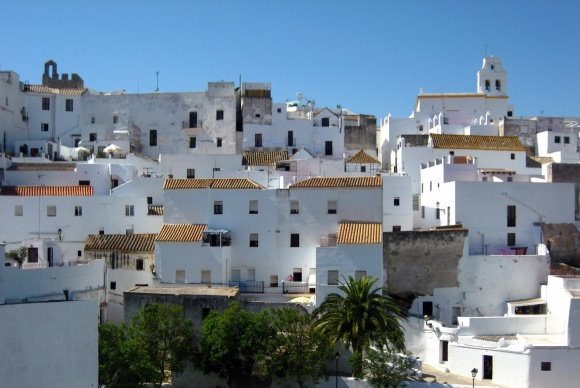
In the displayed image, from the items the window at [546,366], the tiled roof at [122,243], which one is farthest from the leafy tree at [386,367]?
the tiled roof at [122,243]

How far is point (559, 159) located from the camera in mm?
46375

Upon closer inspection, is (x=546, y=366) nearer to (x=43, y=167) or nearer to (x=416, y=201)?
(x=416, y=201)

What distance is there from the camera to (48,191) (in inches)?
1476

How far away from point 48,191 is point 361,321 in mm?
19261

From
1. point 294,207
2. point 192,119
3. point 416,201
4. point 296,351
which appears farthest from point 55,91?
point 296,351

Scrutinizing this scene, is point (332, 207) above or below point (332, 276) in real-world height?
above

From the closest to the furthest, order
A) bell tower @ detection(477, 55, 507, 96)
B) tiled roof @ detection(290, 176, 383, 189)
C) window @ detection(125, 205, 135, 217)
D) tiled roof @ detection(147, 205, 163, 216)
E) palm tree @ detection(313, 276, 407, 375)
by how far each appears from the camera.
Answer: palm tree @ detection(313, 276, 407, 375) → tiled roof @ detection(290, 176, 383, 189) → window @ detection(125, 205, 135, 217) → tiled roof @ detection(147, 205, 163, 216) → bell tower @ detection(477, 55, 507, 96)

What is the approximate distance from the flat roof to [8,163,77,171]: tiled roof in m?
11.9

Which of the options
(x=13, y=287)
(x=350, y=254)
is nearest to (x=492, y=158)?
(x=350, y=254)

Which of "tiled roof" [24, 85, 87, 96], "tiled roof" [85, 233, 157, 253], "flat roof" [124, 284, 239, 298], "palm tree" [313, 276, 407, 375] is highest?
"tiled roof" [24, 85, 87, 96]

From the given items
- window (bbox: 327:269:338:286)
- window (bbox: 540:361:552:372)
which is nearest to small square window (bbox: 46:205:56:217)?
window (bbox: 327:269:338:286)

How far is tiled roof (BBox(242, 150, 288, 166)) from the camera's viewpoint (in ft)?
144

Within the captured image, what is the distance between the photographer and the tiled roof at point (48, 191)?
37.2 meters

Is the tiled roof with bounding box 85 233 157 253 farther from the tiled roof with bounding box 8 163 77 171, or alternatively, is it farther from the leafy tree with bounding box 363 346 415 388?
the leafy tree with bounding box 363 346 415 388
